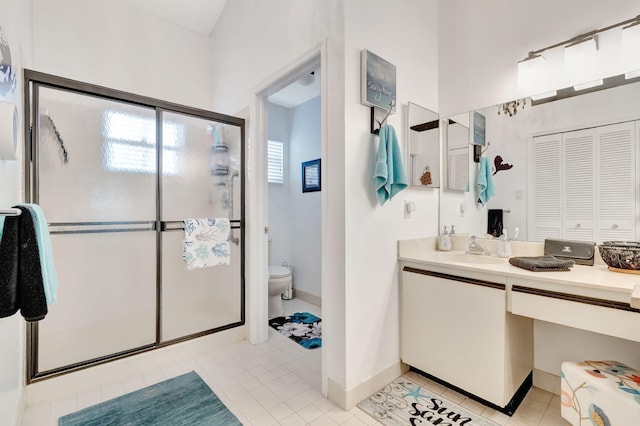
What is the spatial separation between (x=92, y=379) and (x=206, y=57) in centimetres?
305

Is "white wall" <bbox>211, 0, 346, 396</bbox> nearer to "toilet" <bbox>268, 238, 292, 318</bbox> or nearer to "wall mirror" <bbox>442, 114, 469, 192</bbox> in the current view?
"toilet" <bbox>268, 238, 292, 318</bbox>

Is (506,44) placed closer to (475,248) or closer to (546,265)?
(475,248)

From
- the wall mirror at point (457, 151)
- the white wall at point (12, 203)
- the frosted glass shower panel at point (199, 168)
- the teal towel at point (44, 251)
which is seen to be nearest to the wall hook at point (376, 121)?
the wall mirror at point (457, 151)

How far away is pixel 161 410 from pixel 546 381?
233 centimetres

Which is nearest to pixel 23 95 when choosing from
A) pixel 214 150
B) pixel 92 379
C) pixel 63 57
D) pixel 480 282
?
pixel 63 57

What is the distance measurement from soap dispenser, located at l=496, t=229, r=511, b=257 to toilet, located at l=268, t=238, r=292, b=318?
1944 mm

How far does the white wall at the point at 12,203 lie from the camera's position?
4.04 feet

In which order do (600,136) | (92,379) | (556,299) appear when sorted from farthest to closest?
(92,379) < (600,136) < (556,299)

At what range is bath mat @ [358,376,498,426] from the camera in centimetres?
161

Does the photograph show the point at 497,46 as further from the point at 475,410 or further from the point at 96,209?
the point at 96,209

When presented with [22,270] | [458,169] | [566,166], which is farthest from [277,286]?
[566,166]

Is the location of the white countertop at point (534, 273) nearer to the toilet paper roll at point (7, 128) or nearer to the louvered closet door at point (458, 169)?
the louvered closet door at point (458, 169)

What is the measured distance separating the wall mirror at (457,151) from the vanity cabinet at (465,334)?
2.80 ft

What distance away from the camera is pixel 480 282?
1.67m
